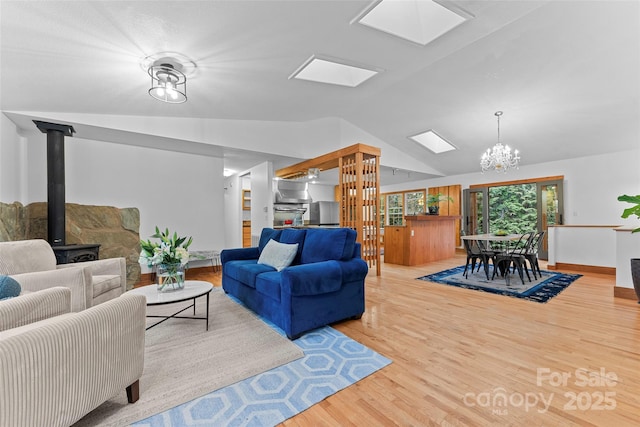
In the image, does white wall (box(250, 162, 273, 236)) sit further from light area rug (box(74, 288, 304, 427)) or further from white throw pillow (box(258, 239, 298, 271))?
light area rug (box(74, 288, 304, 427))

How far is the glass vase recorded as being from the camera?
2.53 m

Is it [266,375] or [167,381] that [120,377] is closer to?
[167,381]

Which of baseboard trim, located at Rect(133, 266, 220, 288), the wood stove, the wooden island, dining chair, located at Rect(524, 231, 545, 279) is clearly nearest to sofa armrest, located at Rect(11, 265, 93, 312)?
the wood stove

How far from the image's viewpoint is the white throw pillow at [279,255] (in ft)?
10.2

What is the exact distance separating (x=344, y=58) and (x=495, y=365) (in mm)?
3310

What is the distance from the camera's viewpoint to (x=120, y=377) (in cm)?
143

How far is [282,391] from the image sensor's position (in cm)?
167

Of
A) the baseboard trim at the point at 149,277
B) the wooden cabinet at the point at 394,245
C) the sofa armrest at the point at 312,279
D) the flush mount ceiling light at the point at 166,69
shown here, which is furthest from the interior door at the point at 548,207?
the baseboard trim at the point at 149,277

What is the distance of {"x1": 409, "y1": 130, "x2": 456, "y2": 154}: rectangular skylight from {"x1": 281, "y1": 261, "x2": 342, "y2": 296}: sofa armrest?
5063 mm

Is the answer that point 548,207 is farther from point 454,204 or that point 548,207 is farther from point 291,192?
point 291,192

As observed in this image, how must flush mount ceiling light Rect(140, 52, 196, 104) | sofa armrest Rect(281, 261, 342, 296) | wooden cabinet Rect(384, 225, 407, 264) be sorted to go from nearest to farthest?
sofa armrest Rect(281, 261, 342, 296), flush mount ceiling light Rect(140, 52, 196, 104), wooden cabinet Rect(384, 225, 407, 264)

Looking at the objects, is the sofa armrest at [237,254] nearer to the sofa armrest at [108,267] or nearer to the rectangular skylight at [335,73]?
the sofa armrest at [108,267]

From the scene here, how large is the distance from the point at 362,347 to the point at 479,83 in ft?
14.2

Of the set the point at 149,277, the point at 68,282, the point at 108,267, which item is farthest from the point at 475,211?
the point at 68,282
